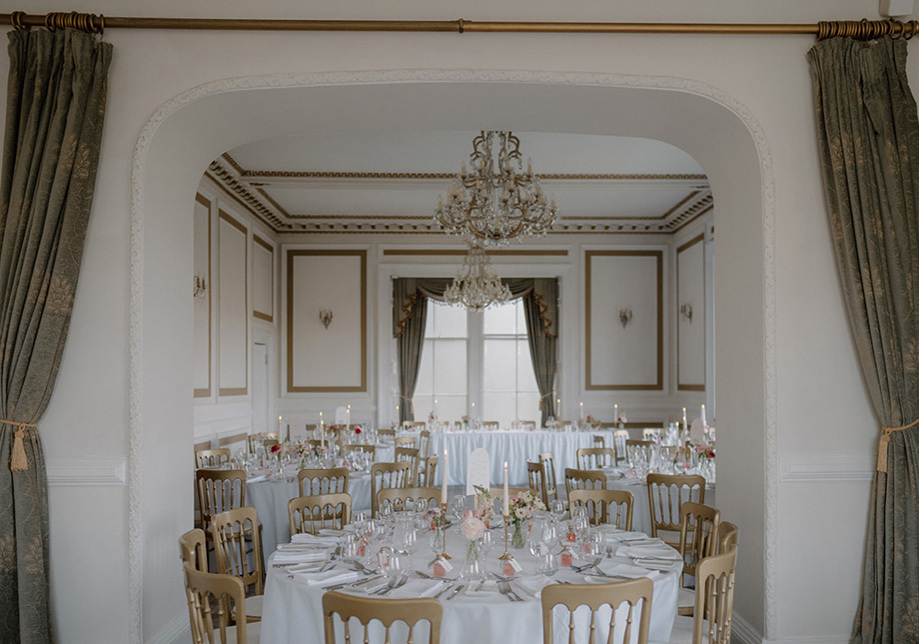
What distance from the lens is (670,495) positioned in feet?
19.2

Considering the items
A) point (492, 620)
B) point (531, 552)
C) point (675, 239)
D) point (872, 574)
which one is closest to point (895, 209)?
point (872, 574)

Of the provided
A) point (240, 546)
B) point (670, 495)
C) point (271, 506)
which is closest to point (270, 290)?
point (271, 506)

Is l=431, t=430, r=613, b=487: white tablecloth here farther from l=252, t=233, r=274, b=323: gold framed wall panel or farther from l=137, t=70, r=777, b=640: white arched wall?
l=137, t=70, r=777, b=640: white arched wall

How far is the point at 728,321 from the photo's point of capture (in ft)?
16.2

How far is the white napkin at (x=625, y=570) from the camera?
347cm

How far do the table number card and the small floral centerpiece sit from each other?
0.18m

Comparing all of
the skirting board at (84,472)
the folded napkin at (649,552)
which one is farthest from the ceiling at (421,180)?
the folded napkin at (649,552)

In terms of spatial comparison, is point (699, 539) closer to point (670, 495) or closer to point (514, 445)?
point (670, 495)

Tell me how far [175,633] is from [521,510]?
238cm

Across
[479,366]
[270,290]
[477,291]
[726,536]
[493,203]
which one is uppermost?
[493,203]

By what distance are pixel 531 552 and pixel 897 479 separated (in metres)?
2.15

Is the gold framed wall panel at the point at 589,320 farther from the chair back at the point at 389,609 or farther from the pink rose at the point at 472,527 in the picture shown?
the chair back at the point at 389,609

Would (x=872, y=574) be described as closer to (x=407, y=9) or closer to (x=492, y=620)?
(x=492, y=620)

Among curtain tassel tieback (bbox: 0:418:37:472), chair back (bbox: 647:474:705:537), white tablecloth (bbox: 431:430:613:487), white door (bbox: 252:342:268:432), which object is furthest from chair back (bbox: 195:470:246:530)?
white door (bbox: 252:342:268:432)
